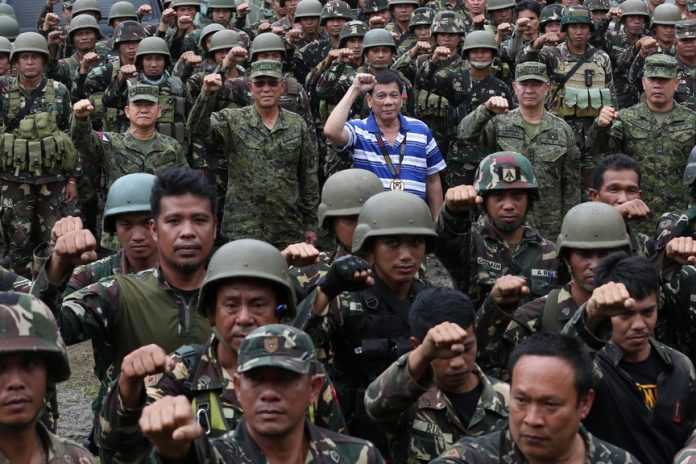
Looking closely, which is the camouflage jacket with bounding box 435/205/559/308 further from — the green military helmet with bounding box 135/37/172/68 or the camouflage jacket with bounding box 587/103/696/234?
the green military helmet with bounding box 135/37/172/68

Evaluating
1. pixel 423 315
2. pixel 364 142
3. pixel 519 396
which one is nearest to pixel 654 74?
pixel 364 142

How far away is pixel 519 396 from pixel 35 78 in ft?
28.9

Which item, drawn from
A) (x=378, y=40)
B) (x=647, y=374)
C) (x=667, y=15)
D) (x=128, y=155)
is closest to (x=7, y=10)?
(x=378, y=40)

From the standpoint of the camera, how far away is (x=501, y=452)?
4.78 metres

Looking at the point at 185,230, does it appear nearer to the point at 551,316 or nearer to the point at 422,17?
the point at 551,316

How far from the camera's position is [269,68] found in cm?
1071

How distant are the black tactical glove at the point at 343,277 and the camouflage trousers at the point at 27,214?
6.79 m

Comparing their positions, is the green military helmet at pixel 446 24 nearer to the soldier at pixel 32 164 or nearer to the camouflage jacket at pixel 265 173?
the camouflage jacket at pixel 265 173

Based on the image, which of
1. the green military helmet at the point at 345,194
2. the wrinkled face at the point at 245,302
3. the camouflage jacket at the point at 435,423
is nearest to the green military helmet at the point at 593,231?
the green military helmet at the point at 345,194

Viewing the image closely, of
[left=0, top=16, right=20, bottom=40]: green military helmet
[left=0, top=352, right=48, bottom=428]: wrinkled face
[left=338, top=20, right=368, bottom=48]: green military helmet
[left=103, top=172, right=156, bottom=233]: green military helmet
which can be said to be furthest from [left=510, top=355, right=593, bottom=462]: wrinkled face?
[left=0, top=16, right=20, bottom=40]: green military helmet

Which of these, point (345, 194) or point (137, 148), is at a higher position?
point (345, 194)

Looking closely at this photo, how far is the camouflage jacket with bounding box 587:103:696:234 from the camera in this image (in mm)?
11258

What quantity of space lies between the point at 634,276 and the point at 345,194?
7.42 feet

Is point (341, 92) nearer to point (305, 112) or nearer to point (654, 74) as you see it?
point (305, 112)
